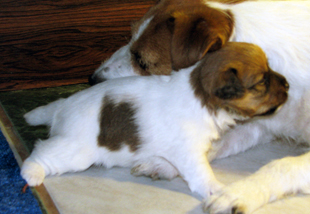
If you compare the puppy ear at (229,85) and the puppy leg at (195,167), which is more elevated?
the puppy ear at (229,85)

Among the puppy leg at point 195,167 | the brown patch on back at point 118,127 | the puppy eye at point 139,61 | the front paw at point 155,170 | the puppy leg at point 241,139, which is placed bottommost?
the puppy leg at point 241,139

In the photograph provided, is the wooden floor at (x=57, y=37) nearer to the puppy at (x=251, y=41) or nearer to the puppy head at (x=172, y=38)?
the puppy head at (x=172, y=38)

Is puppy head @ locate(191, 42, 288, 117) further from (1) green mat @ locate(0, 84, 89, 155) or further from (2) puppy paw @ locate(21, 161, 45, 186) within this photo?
(1) green mat @ locate(0, 84, 89, 155)

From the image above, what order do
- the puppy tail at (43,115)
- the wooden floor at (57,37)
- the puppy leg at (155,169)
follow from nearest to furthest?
the puppy leg at (155,169) → the puppy tail at (43,115) → the wooden floor at (57,37)

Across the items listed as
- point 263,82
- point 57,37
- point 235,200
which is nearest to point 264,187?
point 235,200

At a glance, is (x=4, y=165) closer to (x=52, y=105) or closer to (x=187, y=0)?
(x=52, y=105)

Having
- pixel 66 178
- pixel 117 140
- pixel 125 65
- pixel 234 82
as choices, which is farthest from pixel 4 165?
pixel 234 82

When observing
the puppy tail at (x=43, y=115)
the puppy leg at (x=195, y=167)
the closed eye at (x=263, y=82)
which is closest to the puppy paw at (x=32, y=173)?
the puppy tail at (x=43, y=115)

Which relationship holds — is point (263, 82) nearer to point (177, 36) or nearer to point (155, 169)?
point (177, 36)
